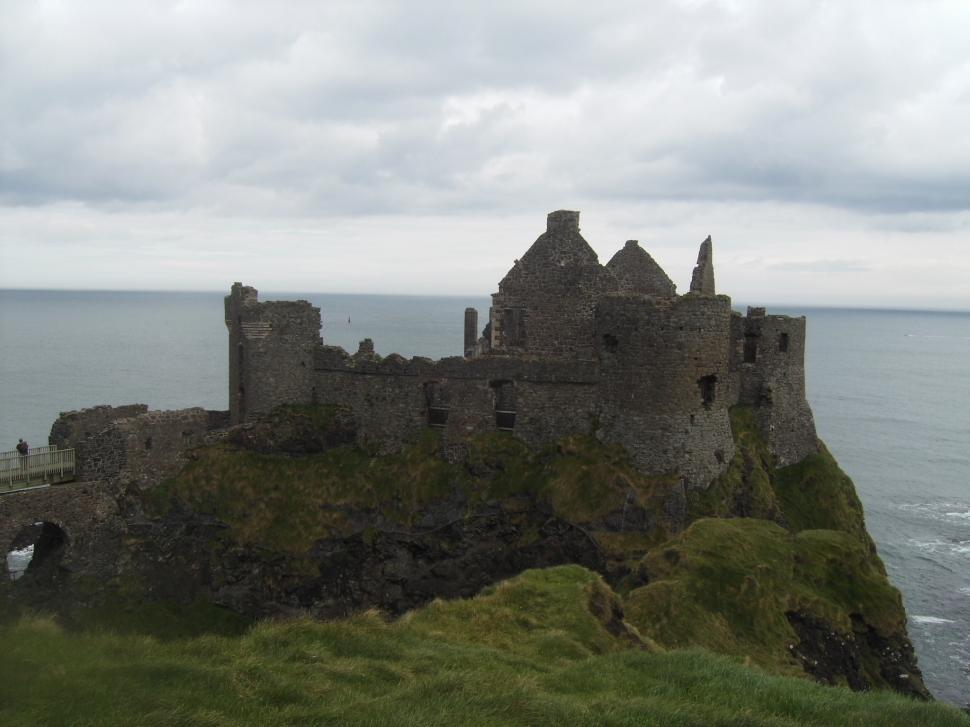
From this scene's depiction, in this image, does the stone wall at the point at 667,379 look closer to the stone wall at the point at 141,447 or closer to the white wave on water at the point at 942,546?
the stone wall at the point at 141,447

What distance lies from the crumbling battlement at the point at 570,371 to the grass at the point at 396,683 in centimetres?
1269

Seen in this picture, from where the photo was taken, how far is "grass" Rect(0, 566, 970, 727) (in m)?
9.75

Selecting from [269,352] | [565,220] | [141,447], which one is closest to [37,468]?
[141,447]

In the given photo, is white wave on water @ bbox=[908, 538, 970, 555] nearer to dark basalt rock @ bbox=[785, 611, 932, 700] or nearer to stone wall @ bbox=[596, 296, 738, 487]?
stone wall @ bbox=[596, 296, 738, 487]

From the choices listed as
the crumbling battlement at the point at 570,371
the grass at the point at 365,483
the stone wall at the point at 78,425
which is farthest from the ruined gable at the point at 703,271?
the stone wall at the point at 78,425

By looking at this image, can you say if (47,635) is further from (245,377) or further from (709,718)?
(245,377)

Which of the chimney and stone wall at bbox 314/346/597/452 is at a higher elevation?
the chimney

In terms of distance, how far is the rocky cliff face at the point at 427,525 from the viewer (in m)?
23.6

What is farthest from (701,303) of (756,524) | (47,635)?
(47,635)

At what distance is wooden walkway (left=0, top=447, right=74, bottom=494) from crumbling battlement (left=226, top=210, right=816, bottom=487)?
640cm

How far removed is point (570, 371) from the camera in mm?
27984

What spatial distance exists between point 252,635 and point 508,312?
20378mm

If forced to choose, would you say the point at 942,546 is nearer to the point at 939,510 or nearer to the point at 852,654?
the point at 939,510

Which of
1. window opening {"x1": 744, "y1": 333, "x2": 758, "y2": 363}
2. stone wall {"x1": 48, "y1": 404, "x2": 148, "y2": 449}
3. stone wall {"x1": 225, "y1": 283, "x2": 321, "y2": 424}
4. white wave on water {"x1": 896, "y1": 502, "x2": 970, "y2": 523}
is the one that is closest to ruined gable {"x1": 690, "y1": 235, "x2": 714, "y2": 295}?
window opening {"x1": 744, "y1": 333, "x2": 758, "y2": 363}
